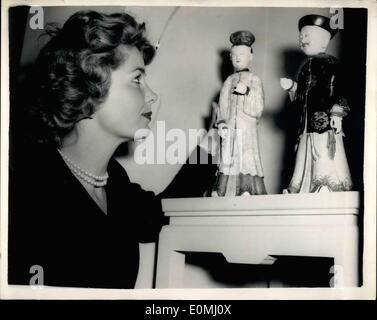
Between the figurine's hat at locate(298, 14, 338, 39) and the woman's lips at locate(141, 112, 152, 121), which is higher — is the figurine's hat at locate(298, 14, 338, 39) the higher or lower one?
the higher one

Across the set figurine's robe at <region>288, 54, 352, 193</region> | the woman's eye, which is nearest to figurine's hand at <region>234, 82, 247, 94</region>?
figurine's robe at <region>288, 54, 352, 193</region>

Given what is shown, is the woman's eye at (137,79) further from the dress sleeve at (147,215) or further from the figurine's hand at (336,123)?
the figurine's hand at (336,123)

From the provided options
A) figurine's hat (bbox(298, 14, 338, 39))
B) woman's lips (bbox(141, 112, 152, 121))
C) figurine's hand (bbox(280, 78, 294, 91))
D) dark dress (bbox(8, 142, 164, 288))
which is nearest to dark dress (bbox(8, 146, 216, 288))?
dark dress (bbox(8, 142, 164, 288))

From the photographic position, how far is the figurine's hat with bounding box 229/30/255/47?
133 centimetres

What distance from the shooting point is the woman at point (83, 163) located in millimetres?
1328

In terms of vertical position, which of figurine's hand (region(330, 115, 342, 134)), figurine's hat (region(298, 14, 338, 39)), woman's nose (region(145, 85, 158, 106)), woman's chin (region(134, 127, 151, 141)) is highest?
figurine's hat (region(298, 14, 338, 39))

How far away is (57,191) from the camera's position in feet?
4.38

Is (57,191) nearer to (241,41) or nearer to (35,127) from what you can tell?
(35,127)

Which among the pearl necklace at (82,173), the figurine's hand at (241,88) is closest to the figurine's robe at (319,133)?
the figurine's hand at (241,88)

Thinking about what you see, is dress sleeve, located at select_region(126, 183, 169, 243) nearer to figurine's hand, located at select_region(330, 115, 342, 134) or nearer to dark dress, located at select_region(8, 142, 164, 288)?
dark dress, located at select_region(8, 142, 164, 288)

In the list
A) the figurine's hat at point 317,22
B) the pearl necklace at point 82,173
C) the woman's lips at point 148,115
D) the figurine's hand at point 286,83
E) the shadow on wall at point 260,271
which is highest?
the figurine's hat at point 317,22

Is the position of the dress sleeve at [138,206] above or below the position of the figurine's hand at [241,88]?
below

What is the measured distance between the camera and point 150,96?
136 cm

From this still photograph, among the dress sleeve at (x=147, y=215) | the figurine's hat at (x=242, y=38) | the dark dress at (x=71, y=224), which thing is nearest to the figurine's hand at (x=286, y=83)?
the figurine's hat at (x=242, y=38)
